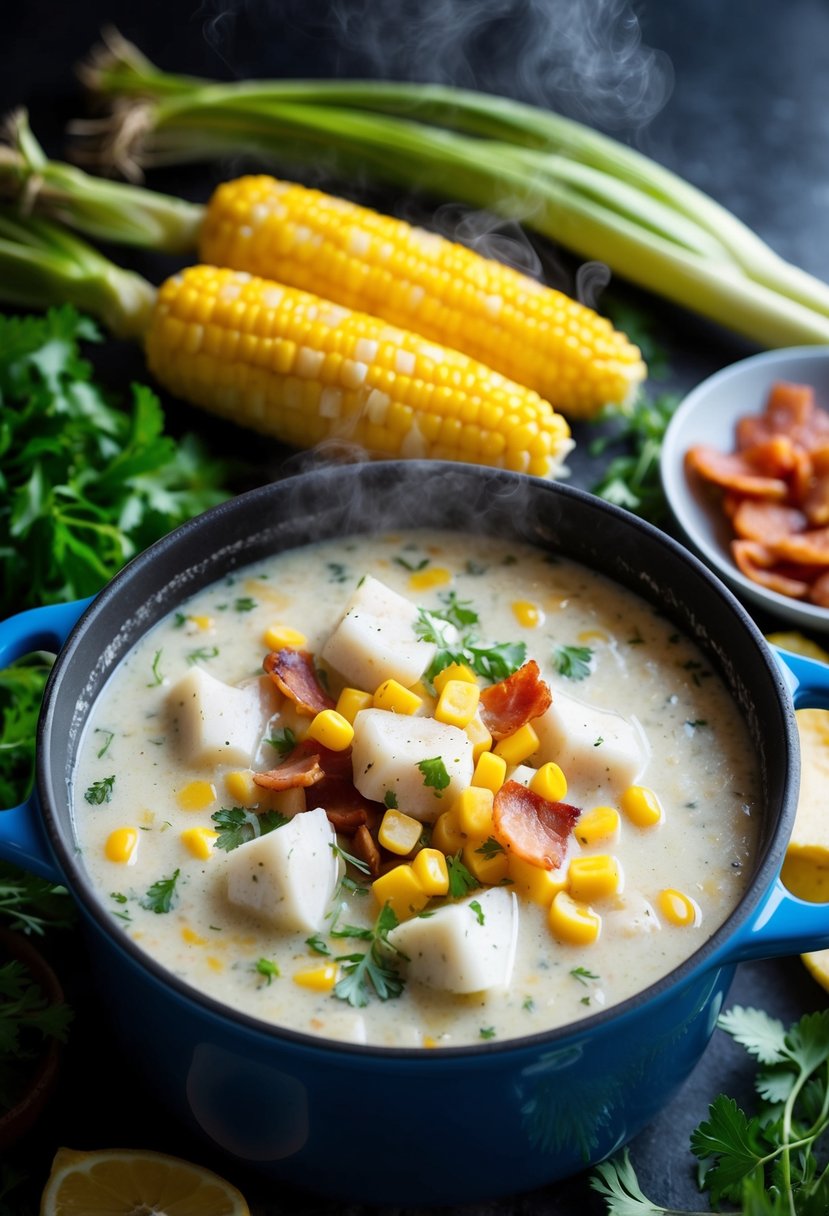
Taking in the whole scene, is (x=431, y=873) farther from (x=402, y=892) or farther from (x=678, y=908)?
(x=678, y=908)

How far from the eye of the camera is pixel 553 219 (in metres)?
4.46

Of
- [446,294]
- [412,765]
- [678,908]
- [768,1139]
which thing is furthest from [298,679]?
[446,294]

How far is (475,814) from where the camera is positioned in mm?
2422

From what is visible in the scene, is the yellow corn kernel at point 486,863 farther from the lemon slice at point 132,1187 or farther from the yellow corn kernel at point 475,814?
the lemon slice at point 132,1187

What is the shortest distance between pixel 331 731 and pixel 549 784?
1.41 feet

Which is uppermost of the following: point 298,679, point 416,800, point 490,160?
point 490,160

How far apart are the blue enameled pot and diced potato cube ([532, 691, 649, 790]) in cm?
28

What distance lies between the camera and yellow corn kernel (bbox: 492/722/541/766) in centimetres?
259

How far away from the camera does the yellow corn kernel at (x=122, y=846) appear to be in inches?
97.3

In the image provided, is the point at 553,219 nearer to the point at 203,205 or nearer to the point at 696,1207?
the point at 203,205

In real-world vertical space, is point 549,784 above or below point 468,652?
above

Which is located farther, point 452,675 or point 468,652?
point 468,652

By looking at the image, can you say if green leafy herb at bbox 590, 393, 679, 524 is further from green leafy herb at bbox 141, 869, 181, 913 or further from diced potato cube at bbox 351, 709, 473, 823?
green leafy herb at bbox 141, 869, 181, 913

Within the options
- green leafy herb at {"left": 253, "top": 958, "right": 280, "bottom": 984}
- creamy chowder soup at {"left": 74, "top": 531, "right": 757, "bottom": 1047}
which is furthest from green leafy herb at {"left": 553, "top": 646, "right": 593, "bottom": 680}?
green leafy herb at {"left": 253, "top": 958, "right": 280, "bottom": 984}
